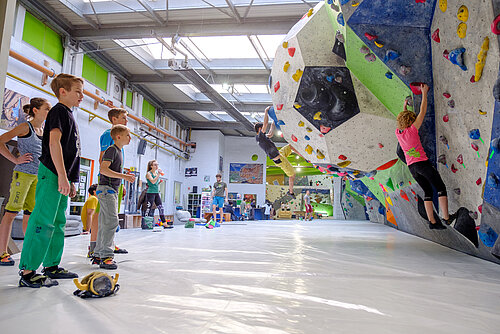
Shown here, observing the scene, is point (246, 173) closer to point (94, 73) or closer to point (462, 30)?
point (94, 73)

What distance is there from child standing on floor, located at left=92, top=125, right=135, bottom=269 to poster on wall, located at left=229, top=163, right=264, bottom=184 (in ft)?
48.6

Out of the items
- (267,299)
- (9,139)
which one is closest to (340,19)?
(267,299)

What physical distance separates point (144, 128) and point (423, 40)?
10.8 m

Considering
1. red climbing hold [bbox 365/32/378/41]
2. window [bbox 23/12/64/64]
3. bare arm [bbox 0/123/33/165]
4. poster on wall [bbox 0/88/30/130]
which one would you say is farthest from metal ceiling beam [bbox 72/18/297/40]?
bare arm [bbox 0/123/33/165]

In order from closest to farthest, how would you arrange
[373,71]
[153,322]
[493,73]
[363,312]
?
[153,322] → [363,312] → [493,73] → [373,71]

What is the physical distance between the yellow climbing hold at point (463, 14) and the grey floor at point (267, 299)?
159cm

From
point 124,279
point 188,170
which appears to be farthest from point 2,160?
point 188,170

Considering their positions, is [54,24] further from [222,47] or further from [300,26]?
[300,26]

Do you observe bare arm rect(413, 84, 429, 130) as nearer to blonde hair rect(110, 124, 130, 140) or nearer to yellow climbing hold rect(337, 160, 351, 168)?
yellow climbing hold rect(337, 160, 351, 168)

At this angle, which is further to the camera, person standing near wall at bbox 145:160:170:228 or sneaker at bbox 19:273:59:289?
person standing near wall at bbox 145:160:170:228

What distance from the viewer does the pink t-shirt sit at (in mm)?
2775

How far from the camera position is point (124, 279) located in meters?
1.98

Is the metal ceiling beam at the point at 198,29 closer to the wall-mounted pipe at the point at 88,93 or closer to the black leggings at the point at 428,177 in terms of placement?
the wall-mounted pipe at the point at 88,93

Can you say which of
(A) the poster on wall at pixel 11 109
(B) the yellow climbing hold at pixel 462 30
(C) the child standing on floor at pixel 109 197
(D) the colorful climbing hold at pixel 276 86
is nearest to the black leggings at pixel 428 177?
(B) the yellow climbing hold at pixel 462 30
